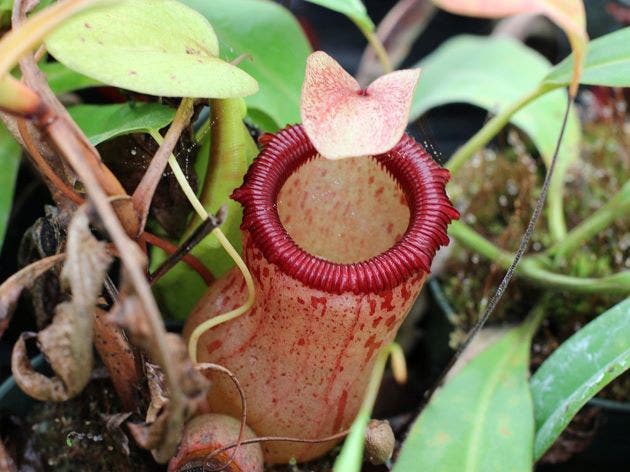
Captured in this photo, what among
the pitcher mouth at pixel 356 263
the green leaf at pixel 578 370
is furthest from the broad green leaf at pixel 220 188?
the green leaf at pixel 578 370

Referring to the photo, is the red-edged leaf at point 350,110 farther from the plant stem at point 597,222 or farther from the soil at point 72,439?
the plant stem at point 597,222

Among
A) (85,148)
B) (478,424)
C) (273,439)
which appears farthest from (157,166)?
(478,424)

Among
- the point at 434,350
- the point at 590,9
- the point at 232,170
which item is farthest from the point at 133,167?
the point at 590,9

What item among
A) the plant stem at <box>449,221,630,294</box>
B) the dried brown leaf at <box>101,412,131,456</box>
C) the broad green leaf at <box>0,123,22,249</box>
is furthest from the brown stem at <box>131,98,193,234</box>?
the plant stem at <box>449,221,630,294</box>

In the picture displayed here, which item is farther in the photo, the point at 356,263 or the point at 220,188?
the point at 220,188

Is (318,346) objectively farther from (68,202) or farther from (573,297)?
(573,297)

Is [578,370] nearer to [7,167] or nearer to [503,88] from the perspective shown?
[503,88]
